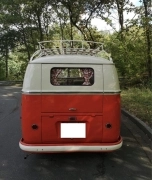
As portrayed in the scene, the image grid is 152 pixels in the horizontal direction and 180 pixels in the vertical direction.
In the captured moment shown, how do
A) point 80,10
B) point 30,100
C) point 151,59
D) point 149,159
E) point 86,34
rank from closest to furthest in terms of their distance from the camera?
1. point 30,100
2. point 149,159
3. point 151,59
4. point 80,10
5. point 86,34

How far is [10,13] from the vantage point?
22156 mm

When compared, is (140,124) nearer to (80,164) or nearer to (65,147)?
(80,164)

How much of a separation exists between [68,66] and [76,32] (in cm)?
2369

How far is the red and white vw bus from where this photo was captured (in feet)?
12.5

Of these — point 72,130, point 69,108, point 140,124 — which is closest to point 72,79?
point 69,108

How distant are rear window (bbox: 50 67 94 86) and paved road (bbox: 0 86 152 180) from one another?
4.29 ft

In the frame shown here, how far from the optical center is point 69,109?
12.6 ft

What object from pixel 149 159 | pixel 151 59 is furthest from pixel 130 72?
pixel 149 159

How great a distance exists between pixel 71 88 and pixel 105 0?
14430 mm

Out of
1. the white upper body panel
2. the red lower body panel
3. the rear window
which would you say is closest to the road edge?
the red lower body panel

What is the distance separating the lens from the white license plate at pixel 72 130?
3.85 m

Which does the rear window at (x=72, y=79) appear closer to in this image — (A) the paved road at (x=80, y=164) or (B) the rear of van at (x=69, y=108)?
(B) the rear of van at (x=69, y=108)

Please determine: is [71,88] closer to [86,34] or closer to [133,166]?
[133,166]

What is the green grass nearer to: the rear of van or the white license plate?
the rear of van
